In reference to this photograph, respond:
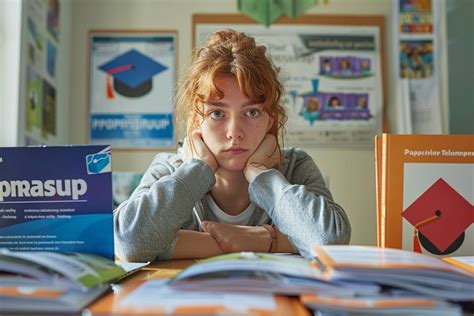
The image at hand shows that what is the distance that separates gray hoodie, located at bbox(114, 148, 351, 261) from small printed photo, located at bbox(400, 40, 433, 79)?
63.9 inches

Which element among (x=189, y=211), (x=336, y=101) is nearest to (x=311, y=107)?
(x=336, y=101)

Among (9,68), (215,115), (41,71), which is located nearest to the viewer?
(215,115)

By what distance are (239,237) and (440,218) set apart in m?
0.38

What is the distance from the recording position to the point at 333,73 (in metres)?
2.56

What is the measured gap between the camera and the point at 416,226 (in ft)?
2.98

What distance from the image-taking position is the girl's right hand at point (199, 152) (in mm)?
1200

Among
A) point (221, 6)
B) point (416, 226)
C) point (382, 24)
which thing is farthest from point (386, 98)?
point (416, 226)

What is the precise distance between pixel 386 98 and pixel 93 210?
204cm

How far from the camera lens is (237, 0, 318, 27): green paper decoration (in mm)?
2506

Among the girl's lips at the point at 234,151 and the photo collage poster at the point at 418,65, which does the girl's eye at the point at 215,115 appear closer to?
the girl's lips at the point at 234,151

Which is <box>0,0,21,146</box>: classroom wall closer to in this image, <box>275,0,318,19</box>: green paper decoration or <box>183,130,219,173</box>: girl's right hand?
<box>183,130,219,173</box>: girl's right hand

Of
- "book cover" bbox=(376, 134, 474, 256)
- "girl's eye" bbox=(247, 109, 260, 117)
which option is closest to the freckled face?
"girl's eye" bbox=(247, 109, 260, 117)

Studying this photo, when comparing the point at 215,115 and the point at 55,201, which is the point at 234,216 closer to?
the point at 215,115

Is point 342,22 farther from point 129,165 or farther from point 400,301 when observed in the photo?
point 400,301
